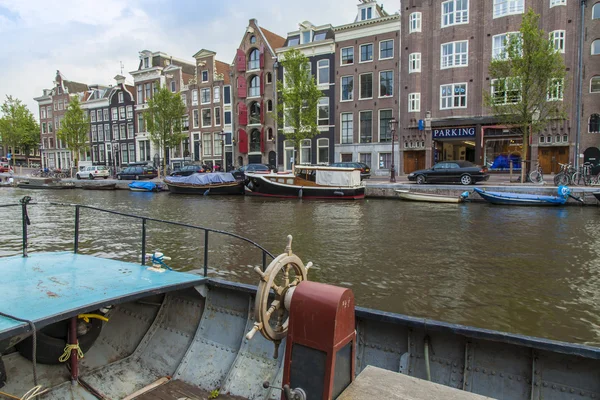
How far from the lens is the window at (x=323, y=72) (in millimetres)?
42094

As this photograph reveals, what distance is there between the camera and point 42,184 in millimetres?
39781

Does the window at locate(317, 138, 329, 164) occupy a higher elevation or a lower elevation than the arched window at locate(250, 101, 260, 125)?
lower

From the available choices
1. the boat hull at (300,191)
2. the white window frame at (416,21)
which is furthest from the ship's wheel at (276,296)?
the white window frame at (416,21)

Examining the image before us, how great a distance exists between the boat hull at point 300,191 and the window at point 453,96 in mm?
13646

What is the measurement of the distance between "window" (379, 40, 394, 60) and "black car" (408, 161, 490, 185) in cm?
1504

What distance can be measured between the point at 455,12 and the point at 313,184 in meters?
19.9

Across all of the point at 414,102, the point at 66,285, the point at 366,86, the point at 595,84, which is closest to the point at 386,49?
the point at 366,86

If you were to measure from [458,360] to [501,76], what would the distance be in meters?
26.4

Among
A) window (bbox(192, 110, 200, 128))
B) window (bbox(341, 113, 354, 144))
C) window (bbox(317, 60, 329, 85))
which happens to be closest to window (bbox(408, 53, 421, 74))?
window (bbox(341, 113, 354, 144))

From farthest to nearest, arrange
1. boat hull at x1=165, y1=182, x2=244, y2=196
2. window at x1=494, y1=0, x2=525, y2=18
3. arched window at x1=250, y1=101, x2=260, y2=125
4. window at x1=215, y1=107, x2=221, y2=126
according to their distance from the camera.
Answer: window at x1=215, y1=107, x2=221, y2=126 < arched window at x1=250, y1=101, x2=260, y2=125 < window at x1=494, y1=0, x2=525, y2=18 < boat hull at x1=165, y1=182, x2=244, y2=196

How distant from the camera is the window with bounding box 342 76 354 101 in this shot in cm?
4038

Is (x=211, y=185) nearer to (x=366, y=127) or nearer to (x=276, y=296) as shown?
(x=366, y=127)

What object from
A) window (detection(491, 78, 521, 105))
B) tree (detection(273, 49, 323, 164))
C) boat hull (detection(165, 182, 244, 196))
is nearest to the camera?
window (detection(491, 78, 521, 105))

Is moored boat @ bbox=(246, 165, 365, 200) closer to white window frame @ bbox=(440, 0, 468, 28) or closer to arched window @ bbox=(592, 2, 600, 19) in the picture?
white window frame @ bbox=(440, 0, 468, 28)
